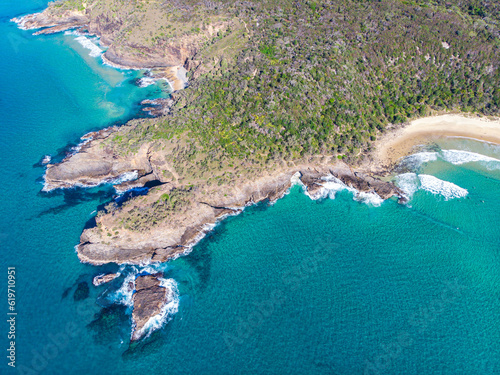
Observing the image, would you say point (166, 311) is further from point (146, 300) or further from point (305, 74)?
point (305, 74)

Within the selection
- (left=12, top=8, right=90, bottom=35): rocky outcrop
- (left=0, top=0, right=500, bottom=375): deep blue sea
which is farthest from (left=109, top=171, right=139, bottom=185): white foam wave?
(left=12, top=8, right=90, bottom=35): rocky outcrop

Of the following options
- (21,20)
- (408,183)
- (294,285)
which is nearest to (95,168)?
(294,285)

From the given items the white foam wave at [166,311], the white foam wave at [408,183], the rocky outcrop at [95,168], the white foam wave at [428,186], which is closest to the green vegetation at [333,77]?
the rocky outcrop at [95,168]

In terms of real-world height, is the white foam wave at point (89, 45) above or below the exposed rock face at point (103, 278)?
above

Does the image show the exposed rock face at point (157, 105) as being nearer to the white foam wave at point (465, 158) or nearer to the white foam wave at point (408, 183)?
the white foam wave at point (408, 183)

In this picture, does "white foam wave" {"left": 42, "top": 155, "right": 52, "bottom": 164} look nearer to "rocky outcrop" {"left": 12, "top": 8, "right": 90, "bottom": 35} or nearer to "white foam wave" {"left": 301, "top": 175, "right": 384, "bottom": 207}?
Result: "white foam wave" {"left": 301, "top": 175, "right": 384, "bottom": 207}

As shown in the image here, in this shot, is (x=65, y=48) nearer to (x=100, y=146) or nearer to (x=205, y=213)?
(x=100, y=146)
